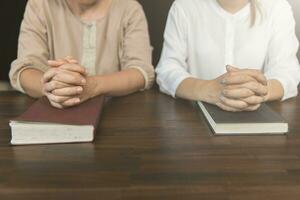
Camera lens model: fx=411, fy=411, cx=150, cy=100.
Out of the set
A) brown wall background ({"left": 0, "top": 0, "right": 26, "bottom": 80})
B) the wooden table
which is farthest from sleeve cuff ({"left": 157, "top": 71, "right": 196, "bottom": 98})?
brown wall background ({"left": 0, "top": 0, "right": 26, "bottom": 80})

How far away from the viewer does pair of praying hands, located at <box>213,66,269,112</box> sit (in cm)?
94

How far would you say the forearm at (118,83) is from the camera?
110 cm

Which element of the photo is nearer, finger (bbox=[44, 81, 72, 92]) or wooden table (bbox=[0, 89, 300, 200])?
wooden table (bbox=[0, 89, 300, 200])

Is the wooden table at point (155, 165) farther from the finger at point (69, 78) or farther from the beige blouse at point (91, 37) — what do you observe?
the beige blouse at point (91, 37)

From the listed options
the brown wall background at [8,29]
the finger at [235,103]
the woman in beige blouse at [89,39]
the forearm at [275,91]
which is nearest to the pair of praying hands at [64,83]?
the woman in beige blouse at [89,39]

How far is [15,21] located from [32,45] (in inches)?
16.5

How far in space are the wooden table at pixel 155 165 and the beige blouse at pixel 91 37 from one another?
343mm

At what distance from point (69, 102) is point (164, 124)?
223 mm

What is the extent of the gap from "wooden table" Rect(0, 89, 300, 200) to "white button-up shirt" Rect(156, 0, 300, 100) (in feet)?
1.34

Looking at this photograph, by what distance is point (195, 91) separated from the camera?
3.58 feet

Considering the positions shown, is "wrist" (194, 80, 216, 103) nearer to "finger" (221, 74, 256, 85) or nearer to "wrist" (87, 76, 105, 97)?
"finger" (221, 74, 256, 85)

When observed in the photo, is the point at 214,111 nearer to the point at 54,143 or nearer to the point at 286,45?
the point at 54,143

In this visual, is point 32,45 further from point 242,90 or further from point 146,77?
point 242,90

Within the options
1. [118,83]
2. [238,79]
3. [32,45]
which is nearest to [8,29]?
[32,45]
